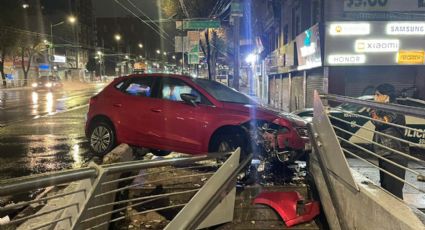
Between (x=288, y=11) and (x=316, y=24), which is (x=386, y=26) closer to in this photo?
(x=316, y=24)

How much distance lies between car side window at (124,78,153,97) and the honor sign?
8.49 metres

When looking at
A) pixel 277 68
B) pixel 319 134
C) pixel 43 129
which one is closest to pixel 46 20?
pixel 277 68

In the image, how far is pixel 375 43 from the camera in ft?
49.2

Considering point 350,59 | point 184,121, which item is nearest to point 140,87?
point 184,121

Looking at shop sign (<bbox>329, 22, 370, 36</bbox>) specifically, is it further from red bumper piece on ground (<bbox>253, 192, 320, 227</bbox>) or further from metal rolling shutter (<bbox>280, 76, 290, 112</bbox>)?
red bumper piece on ground (<bbox>253, 192, 320, 227</bbox>)

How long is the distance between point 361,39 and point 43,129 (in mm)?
11317

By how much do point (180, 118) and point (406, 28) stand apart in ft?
33.2

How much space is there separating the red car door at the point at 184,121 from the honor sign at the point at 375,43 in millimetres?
8525

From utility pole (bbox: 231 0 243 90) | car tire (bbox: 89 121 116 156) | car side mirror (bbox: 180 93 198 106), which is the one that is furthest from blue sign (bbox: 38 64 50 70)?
car side mirror (bbox: 180 93 198 106)

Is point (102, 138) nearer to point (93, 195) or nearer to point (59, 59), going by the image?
point (93, 195)

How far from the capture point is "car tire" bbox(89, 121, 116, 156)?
900 centimetres

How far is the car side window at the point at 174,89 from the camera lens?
838 centimetres

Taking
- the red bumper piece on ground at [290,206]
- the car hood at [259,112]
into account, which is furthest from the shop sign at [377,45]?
the red bumper piece on ground at [290,206]

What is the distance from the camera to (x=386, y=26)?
14.9 m
